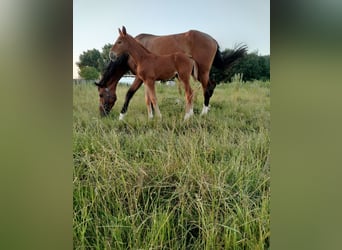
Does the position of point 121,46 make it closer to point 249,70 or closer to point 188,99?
point 188,99

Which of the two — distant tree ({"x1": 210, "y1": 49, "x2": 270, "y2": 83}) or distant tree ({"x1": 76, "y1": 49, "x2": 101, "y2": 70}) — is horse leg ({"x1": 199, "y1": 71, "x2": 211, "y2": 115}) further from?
distant tree ({"x1": 76, "y1": 49, "x2": 101, "y2": 70})

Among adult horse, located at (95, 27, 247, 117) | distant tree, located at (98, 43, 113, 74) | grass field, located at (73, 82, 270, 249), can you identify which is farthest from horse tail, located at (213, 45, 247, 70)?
distant tree, located at (98, 43, 113, 74)

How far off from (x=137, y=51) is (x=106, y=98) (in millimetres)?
356

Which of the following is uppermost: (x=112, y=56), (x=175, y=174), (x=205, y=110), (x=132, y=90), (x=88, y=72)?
(x=112, y=56)

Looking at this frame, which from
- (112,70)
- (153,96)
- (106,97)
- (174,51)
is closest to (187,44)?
(174,51)

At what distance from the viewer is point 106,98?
7.10 feet

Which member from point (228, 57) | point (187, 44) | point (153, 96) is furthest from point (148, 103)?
point (228, 57)

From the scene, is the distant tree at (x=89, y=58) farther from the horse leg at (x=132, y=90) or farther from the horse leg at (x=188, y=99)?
the horse leg at (x=188, y=99)

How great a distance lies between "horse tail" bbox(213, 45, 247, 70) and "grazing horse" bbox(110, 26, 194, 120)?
0.54ft

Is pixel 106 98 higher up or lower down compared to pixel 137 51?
lower down

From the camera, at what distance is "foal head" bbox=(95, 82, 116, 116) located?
2.15 metres

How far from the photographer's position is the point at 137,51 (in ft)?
7.06
